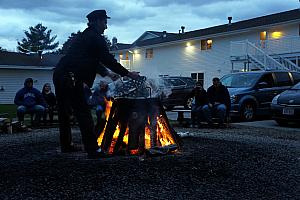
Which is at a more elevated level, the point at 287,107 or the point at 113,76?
the point at 113,76

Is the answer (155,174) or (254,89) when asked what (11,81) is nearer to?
(254,89)

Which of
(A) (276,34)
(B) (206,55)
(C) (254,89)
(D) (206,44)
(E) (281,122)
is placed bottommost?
(E) (281,122)

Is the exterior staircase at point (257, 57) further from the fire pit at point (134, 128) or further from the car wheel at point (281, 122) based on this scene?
the fire pit at point (134, 128)

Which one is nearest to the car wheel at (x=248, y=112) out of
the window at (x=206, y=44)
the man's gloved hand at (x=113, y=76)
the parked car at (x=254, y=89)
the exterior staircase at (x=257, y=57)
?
the parked car at (x=254, y=89)

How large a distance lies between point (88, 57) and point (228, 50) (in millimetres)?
25463

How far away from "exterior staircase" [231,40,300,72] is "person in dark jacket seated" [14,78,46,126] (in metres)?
16.5

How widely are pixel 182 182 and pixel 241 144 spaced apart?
3.11m

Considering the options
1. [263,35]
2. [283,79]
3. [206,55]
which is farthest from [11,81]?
[283,79]

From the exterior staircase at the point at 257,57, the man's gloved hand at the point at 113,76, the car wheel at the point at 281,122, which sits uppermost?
the exterior staircase at the point at 257,57

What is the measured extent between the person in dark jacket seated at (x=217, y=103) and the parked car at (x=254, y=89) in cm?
230

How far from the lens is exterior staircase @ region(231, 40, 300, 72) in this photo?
24.4m

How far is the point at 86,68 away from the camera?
18.3 feet

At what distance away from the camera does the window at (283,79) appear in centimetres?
1466

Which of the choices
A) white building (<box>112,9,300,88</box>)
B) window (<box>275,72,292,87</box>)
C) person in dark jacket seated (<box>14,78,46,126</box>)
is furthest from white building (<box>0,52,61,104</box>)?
window (<box>275,72,292,87</box>)
